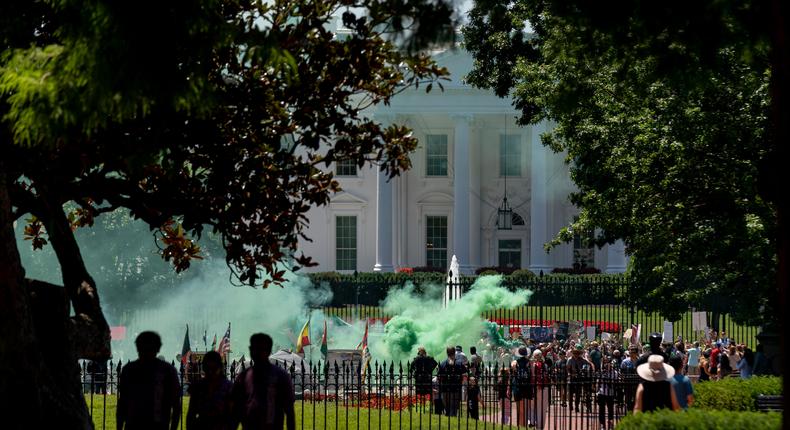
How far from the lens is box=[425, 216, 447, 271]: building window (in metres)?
58.4

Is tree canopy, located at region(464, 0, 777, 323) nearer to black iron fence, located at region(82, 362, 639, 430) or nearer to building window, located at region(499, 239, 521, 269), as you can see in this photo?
black iron fence, located at region(82, 362, 639, 430)

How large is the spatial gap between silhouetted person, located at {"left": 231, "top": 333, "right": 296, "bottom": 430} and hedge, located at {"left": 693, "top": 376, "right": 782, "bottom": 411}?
579 cm

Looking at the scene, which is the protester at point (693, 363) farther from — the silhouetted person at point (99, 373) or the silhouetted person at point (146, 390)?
the silhouetted person at point (146, 390)

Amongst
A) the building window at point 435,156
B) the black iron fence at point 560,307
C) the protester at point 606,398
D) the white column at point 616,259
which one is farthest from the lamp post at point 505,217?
the protester at point 606,398

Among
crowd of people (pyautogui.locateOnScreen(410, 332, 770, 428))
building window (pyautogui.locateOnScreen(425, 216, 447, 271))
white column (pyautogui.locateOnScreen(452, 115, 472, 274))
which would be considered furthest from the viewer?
building window (pyautogui.locateOnScreen(425, 216, 447, 271))

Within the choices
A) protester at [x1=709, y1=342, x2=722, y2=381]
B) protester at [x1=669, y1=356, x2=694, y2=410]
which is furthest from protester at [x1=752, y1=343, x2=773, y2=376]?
protester at [x1=669, y1=356, x2=694, y2=410]

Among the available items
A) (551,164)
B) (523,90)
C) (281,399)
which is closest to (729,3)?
(281,399)

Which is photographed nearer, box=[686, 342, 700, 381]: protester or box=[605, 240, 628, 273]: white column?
box=[686, 342, 700, 381]: protester

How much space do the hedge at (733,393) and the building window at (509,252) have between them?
42318mm

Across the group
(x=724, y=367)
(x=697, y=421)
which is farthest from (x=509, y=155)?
(x=697, y=421)

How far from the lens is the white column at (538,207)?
5409 cm

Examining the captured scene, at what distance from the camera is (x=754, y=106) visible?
1923cm

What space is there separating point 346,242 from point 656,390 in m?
48.9

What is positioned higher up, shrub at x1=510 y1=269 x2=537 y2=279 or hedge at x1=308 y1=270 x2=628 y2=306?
shrub at x1=510 y1=269 x2=537 y2=279
